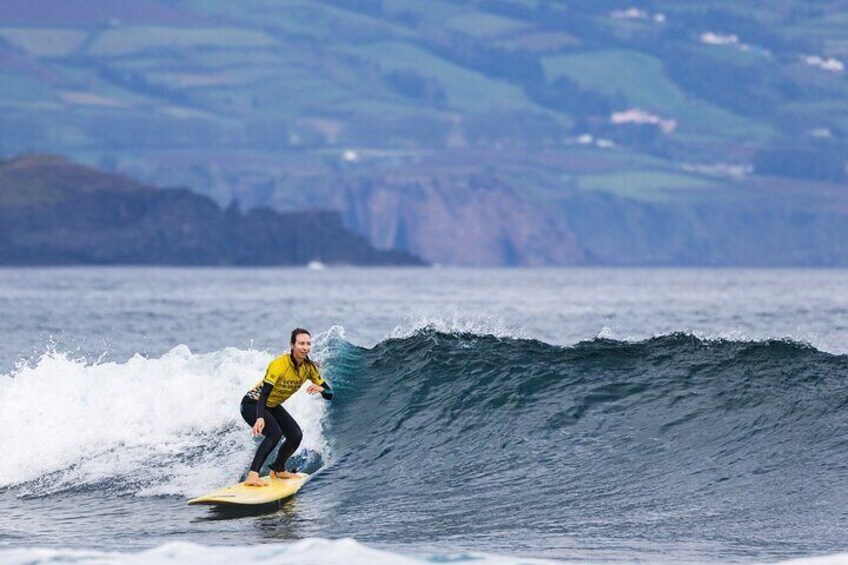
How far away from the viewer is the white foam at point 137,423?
22797 millimetres

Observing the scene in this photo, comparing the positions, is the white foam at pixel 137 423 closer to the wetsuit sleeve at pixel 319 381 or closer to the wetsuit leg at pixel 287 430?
the wetsuit leg at pixel 287 430

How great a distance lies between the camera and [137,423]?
24.8 meters

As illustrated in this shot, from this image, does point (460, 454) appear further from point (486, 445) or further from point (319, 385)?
point (319, 385)

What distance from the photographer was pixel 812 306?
84.3 metres

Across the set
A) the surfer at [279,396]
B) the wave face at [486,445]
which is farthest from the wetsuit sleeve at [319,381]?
the wave face at [486,445]

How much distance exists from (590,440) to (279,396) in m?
4.80

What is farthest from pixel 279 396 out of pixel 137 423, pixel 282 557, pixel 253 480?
pixel 137 423

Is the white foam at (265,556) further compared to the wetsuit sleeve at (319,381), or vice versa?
the wetsuit sleeve at (319,381)

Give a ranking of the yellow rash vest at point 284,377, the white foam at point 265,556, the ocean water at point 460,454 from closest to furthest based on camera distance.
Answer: the white foam at point 265,556, the ocean water at point 460,454, the yellow rash vest at point 284,377

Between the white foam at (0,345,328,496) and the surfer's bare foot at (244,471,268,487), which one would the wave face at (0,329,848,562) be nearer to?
the white foam at (0,345,328,496)

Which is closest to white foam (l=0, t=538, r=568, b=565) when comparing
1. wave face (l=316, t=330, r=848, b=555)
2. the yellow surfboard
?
wave face (l=316, t=330, r=848, b=555)

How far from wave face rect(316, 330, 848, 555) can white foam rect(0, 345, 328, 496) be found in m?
1.61

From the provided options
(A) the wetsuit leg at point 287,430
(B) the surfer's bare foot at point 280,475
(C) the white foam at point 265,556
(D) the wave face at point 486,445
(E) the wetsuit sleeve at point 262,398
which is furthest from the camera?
(B) the surfer's bare foot at point 280,475

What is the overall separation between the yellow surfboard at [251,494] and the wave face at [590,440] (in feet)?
2.83
